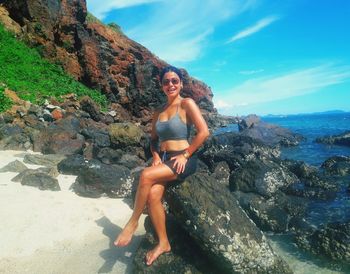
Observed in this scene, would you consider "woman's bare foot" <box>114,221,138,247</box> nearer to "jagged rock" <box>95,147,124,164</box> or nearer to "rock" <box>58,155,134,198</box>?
"rock" <box>58,155,134,198</box>

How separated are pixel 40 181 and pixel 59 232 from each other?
2.53 m

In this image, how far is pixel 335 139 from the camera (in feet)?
102

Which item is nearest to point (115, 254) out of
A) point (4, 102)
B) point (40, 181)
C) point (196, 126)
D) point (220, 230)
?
point (220, 230)

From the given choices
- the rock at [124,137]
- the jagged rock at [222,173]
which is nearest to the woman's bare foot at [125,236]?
the jagged rock at [222,173]

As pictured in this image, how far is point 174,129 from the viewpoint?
18.9ft

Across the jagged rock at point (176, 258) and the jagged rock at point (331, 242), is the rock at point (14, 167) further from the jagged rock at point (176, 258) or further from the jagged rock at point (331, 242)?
the jagged rock at point (331, 242)

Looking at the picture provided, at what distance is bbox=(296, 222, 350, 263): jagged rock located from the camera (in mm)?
7027

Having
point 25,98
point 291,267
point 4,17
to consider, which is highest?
point 4,17

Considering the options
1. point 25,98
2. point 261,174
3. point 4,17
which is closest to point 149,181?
point 261,174

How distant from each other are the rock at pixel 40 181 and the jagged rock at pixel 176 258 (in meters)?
3.94

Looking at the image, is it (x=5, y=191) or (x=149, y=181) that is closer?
(x=149, y=181)

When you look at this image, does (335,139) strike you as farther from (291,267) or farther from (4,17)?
(4,17)

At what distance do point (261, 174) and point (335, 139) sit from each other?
23100 mm

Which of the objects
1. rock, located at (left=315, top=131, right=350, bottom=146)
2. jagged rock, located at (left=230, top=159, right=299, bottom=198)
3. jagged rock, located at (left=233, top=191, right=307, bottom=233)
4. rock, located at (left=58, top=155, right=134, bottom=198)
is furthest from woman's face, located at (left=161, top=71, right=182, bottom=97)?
rock, located at (left=315, top=131, right=350, bottom=146)
